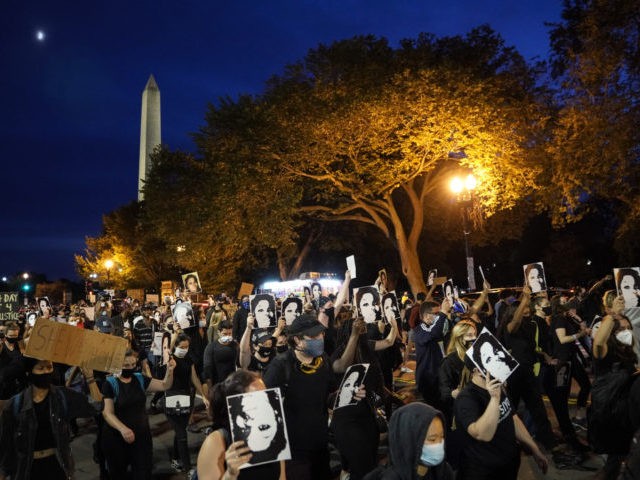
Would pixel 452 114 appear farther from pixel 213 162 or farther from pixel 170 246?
pixel 170 246

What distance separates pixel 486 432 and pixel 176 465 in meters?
4.86

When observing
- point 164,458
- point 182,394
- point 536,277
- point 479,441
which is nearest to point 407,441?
point 479,441

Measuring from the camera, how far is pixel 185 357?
7.31 metres

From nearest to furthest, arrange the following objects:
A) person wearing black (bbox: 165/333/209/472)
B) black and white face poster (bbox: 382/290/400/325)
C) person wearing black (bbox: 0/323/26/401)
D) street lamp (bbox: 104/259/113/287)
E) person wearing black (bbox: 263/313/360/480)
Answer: person wearing black (bbox: 263/313/360/480)
person wearing black (bbox: 0/323/26/401)
person wearing black (bbox: 165/333/209/472)
black and white face poster (bbox: 382/290/400/325)
street lamp (bbox: 104/259/113/287)

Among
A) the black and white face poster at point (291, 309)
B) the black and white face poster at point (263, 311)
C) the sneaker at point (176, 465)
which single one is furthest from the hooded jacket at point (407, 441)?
the black and white face poster at point (291, 309)

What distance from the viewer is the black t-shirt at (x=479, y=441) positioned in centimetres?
376

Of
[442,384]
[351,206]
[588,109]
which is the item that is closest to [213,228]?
[351,206]

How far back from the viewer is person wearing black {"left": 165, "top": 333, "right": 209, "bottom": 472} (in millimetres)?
6656

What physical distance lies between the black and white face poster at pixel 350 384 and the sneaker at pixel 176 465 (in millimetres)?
3327

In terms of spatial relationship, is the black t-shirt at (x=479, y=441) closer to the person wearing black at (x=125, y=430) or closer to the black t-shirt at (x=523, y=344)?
the black t-shirt at (x=523, y=344)

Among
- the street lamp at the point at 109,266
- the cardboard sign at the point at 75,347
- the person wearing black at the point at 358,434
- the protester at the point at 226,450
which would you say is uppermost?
the street lamp at the point at 109,266

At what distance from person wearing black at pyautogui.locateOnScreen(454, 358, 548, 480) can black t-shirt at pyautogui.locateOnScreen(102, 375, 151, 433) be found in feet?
10.5

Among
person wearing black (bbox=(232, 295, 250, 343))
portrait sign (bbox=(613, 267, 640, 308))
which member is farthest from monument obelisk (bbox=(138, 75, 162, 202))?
portrait sign (bbox=(613, 267, 640, 308))

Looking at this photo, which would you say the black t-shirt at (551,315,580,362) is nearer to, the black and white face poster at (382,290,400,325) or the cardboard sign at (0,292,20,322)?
the black and white face poster at (382,290,400,325)
